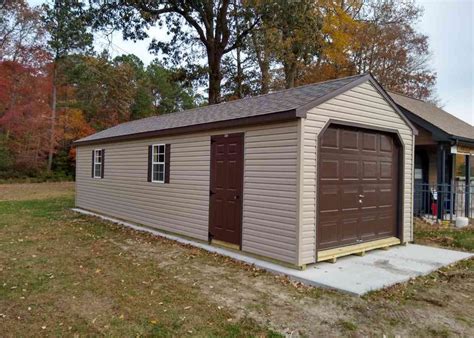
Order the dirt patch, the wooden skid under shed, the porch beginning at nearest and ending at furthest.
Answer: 1. the wooden skid under shed
2. the porch
3. the dirt patch

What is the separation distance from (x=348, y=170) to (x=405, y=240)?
7.35 ft

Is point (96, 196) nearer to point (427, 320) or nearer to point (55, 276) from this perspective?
point (55, 276)

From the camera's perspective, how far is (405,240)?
704 cm

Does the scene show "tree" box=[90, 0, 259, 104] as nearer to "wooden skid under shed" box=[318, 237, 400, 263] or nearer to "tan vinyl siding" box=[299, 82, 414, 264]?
"tan vinyl siding" box=[299, 82, 414, 264]

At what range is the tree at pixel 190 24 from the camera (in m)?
15.3

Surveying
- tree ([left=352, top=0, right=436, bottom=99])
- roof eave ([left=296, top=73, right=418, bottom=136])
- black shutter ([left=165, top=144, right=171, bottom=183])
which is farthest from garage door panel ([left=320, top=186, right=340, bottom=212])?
tree ([left=352, top=0, right=436, bottom=99])

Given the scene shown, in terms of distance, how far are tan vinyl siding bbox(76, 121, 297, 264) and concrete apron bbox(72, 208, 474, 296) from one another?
0.30 metres

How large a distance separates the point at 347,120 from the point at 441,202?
593cm

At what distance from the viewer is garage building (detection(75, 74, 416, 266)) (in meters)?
5.35

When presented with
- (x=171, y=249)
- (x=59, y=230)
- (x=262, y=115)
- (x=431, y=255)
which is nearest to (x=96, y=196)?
(x=59, y=230)

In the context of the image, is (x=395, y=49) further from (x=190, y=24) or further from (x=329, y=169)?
(x=329, y=169)

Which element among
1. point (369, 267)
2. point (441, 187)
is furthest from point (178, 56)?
point (369, 267)

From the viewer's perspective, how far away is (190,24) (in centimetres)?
1736

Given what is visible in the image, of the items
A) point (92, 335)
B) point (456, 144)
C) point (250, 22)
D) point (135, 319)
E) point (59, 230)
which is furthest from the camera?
point (250, 22)
